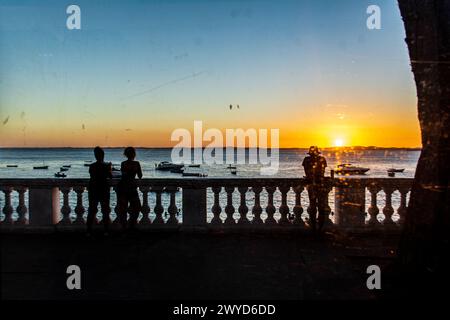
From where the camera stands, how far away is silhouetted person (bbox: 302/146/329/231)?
23.2ft

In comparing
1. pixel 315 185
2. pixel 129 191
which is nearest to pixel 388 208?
pixel 315 185

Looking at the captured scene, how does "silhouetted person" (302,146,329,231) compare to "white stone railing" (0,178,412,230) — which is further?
"white stone railing" (0,178,412,230)

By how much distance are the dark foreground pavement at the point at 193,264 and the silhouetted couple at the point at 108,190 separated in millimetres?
368

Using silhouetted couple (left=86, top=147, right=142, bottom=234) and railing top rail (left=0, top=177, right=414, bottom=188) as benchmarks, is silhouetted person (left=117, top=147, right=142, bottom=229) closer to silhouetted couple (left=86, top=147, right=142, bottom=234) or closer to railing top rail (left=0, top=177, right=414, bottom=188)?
silhouetted couple (left=86, top=147, right=142, bottom=234)

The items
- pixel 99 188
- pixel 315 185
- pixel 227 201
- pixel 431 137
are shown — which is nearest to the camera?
pixel 431 137

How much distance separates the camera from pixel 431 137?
15.4 ft

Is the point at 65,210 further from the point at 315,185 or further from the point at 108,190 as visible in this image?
the point at 315,185

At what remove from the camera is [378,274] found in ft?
16.6

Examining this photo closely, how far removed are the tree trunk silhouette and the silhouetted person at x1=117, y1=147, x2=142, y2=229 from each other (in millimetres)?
Result: 4651

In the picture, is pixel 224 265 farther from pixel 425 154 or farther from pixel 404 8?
pixel 404 8

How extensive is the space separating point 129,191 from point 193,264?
91.1 inches

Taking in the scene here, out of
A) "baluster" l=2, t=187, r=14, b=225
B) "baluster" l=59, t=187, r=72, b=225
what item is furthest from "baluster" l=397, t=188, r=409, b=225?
"baluster" l=2, t=187, r=14, b=225

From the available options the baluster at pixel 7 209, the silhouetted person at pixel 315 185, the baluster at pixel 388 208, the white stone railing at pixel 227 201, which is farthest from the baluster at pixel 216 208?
the baluster at pixel 7 209

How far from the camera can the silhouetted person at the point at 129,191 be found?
712cm
